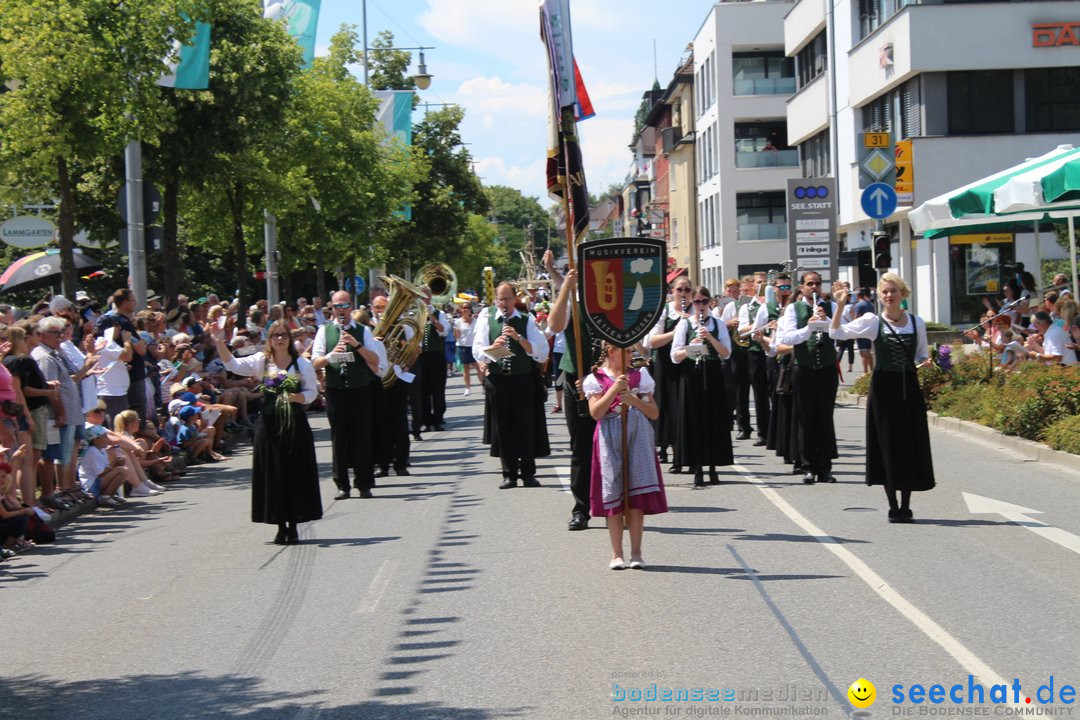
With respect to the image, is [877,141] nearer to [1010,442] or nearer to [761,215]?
[1010,442]

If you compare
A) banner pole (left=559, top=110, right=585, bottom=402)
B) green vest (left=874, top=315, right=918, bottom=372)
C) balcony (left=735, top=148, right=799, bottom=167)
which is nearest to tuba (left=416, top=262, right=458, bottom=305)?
banner pole (left=559, top=110, right=585, bottom=402)

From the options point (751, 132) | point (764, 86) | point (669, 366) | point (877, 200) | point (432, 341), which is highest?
point (764, 86)

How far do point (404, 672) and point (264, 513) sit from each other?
4.60 meters

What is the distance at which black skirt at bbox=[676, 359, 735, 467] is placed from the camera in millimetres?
13570

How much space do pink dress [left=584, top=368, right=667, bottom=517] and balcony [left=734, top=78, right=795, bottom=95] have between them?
55260mm

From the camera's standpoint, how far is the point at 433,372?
21250mm

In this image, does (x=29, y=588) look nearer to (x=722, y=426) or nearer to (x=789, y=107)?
(x=722, y=426)

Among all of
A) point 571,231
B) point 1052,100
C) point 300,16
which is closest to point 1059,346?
point 571,231

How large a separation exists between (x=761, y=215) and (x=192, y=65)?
45.0 metres

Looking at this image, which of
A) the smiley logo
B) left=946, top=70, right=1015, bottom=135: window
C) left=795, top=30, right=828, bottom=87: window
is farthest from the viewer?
left=795, top=30, right=828, bottom=87: window

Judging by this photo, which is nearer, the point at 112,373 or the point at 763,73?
the point at 112,373

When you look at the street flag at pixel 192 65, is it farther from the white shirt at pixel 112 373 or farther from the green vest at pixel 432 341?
the white shirt at pixel 112 373

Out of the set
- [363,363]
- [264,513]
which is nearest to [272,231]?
[363,363]

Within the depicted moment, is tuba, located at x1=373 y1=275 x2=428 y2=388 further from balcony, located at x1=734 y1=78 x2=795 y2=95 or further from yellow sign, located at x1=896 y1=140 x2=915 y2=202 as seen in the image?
balcony, located at x1=734 y1=78 x2=795 y2=95
